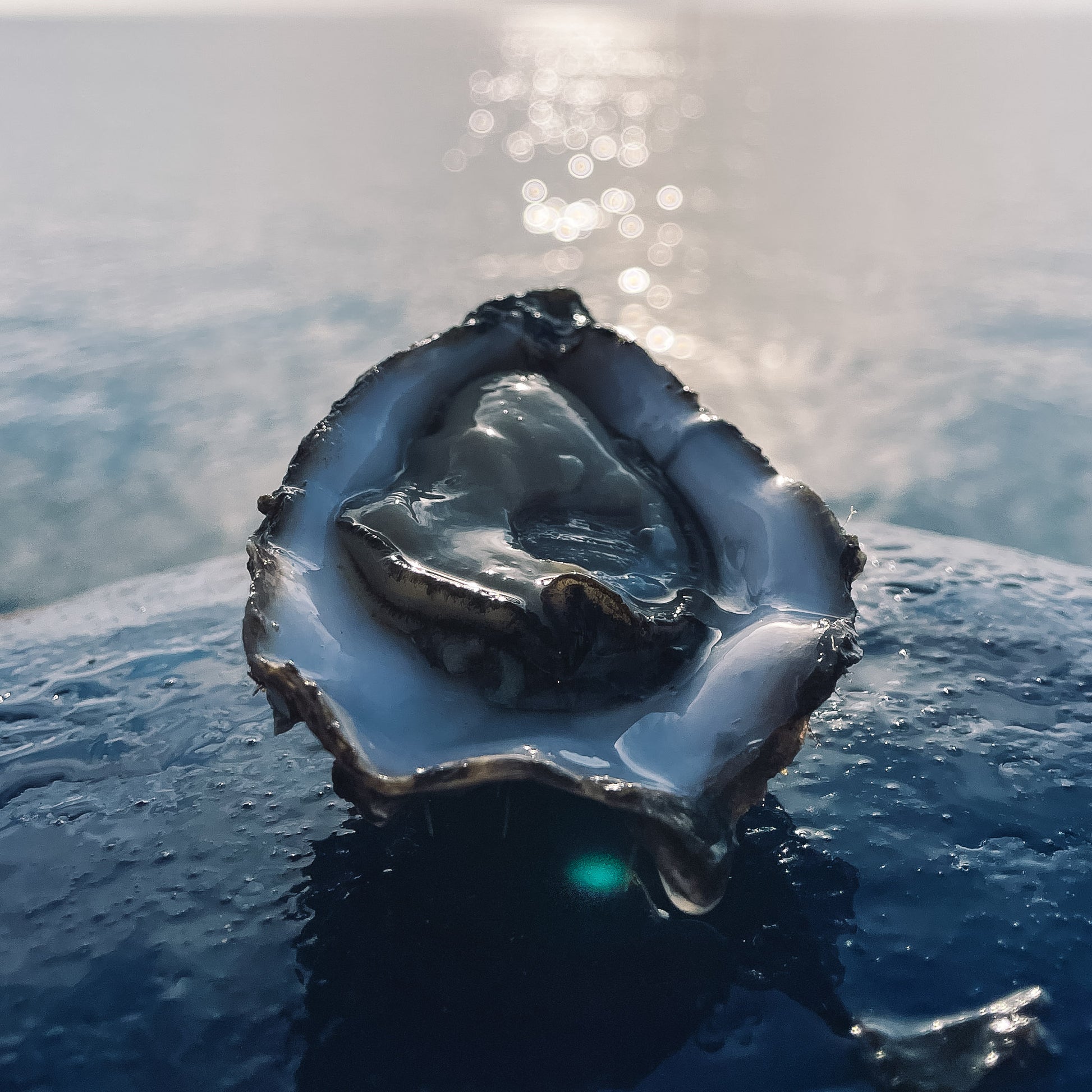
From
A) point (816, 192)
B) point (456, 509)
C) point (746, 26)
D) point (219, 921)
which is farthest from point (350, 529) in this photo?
point (746, 26)

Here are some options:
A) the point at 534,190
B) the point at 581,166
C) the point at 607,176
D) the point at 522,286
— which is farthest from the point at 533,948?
the point at 581,166

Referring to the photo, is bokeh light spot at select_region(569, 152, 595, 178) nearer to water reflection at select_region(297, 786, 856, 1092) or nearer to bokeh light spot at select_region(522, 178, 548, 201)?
bokeh light spot at select_region(522, 178, 548, 201)

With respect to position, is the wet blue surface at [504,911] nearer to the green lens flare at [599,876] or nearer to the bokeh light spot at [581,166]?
the green lens flare at [599,876]

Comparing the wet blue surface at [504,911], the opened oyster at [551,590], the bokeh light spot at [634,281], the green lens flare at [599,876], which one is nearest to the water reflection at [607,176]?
the bokeh light spot at [634,281]

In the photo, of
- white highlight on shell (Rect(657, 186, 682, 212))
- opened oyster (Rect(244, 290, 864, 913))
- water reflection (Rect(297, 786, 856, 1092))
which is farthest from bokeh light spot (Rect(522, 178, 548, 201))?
water reflection (Rect(297, 786, 856, 1092))

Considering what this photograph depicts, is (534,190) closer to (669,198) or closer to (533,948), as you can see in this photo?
(669,198)

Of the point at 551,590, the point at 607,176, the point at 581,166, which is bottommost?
the point at 551,590
